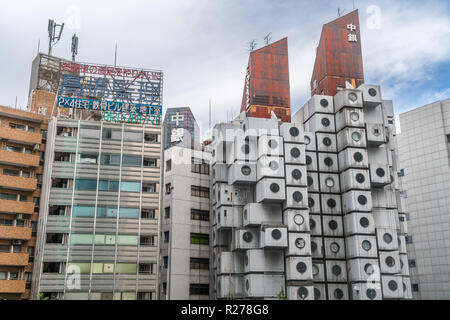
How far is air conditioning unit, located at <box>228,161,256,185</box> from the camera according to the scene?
6241 cm

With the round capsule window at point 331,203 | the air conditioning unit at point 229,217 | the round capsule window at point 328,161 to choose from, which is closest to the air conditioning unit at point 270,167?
the air conditioning unit at point 229,217

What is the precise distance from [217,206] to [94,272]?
1863 centimetres

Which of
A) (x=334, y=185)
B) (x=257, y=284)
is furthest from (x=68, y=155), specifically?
(x=334, y=185)

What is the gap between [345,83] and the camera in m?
71.8

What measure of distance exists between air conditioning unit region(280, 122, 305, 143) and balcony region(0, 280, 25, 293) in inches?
1459

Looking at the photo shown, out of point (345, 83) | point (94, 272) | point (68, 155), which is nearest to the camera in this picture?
point (94, 272)

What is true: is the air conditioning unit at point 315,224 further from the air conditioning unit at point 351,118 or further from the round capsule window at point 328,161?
the air conditioning unit at point 351,118

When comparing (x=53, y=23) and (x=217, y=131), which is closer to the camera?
(x=217, y=131)

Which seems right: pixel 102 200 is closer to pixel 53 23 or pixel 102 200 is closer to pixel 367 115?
pixel 367 115

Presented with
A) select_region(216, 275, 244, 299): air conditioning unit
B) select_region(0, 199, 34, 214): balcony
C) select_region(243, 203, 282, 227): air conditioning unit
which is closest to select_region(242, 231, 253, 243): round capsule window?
select_region(243, 203, 282, 227): air conditioning unit

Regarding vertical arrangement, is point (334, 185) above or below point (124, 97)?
below

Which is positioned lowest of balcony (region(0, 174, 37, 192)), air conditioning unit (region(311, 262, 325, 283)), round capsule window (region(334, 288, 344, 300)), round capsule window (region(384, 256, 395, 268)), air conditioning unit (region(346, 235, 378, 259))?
round capsule window (region(334, 288, 344, 300))

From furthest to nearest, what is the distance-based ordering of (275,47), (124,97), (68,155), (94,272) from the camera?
(275,47) → (124,97) → (68,155) → (94,272)

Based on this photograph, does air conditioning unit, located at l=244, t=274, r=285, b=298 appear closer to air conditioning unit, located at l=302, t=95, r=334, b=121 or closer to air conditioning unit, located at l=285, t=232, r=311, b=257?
air conditioning unit, located at l=285, t=232, r=311, b=257
